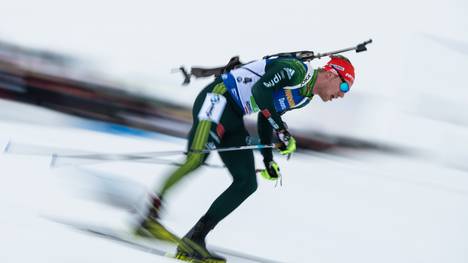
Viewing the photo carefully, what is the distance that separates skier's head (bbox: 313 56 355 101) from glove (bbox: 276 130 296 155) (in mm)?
318

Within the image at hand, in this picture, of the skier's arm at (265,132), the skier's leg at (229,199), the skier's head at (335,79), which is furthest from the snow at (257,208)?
the skier's head at (335,79)

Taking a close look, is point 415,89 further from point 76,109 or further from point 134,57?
point 76,109

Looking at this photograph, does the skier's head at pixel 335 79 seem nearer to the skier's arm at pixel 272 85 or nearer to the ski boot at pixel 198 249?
the skier's arm at pixel 272 85

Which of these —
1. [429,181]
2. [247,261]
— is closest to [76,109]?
[247,261]

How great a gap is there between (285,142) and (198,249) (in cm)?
76

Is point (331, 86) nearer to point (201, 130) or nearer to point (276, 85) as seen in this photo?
point (276, 85)

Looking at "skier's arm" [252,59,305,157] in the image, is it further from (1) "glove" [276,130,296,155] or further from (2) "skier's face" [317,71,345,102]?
(2) "skier's face" [317,71,345,102]

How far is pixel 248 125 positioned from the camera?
5840 mm

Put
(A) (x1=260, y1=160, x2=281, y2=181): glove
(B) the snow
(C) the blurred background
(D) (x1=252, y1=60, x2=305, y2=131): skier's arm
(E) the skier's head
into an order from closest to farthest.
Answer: (B) the snow → (D) (x1=252, y1=60, x2=305, y2=131): skier's arm → (E) the skier's head → (A) (x1=260, y1=160, x2=281, y2=181): glove → (C) the blurred background

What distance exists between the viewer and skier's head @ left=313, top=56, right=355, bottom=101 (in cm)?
325

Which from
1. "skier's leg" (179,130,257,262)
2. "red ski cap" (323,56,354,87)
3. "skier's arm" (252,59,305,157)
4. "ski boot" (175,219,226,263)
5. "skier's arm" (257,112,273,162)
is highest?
"red ski cap" (323,56,354,87)

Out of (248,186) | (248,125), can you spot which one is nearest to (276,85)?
(248,186)

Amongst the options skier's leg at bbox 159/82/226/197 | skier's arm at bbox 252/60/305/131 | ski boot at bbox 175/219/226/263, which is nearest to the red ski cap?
skier's arm at bbox 252/60/305/131

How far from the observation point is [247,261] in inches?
134
